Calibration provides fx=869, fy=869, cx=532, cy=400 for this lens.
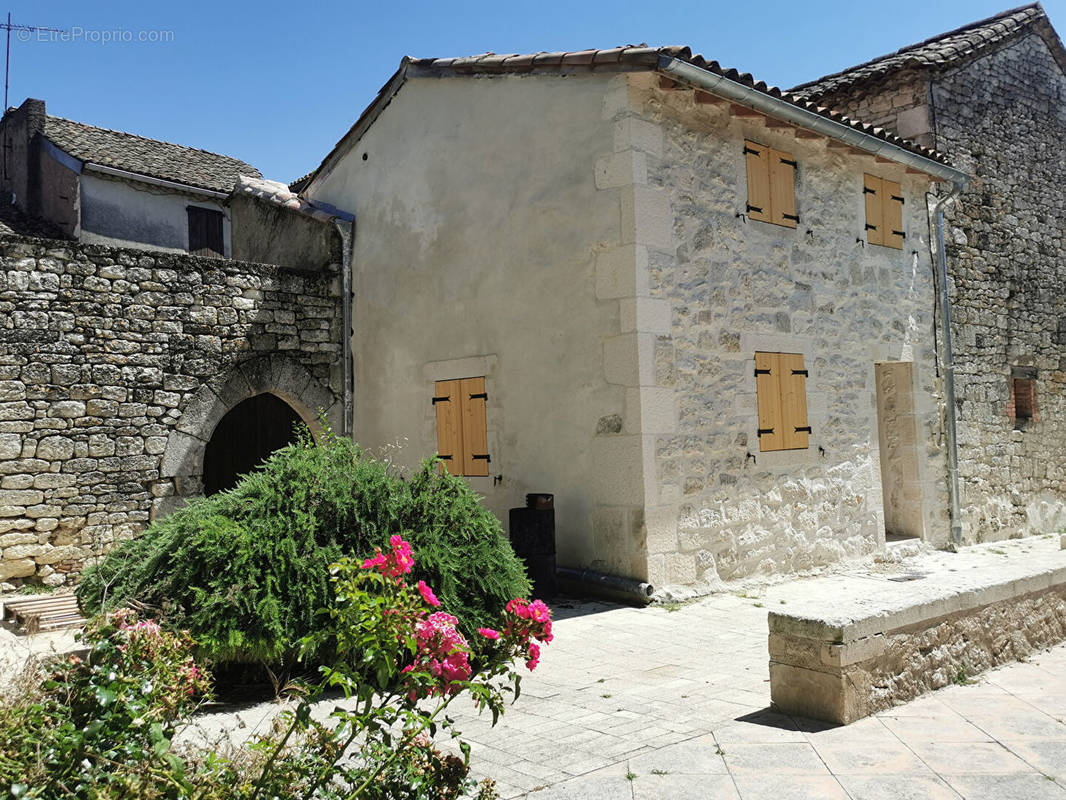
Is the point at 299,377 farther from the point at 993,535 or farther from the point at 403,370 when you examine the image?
the point at 993,535

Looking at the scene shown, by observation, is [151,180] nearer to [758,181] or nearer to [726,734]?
[758,181]

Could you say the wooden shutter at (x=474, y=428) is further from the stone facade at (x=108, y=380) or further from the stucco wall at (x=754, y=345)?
the stone facade at (x=108, y=380)

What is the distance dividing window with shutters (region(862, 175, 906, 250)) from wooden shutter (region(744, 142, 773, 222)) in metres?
1.68

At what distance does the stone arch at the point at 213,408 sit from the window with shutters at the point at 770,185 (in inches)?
169

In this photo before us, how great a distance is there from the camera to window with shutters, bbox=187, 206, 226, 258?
1664cm

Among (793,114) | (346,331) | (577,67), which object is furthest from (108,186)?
(793,114)

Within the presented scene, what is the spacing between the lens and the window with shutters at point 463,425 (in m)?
7.88

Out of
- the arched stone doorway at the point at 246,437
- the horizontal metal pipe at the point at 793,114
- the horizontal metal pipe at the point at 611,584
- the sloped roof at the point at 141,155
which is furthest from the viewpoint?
the sloped roof at the point at 141,155

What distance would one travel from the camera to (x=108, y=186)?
15.6 meters

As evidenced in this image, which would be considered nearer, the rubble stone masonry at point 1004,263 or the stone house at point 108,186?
the rubble stone masonry at point 1004,263

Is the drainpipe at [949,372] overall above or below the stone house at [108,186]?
below

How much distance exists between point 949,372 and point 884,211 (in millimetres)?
2051

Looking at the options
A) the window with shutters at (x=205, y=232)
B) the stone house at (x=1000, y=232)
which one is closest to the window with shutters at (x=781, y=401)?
the stone house at (x=1000, y=232)

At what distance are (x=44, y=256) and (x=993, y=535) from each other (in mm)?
10497
